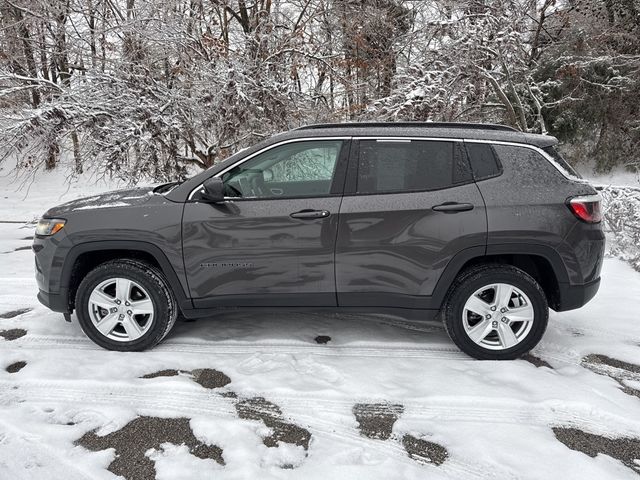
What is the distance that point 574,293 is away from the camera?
125 inches

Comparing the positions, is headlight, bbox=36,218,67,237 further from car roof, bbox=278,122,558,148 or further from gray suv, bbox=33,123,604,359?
car roof, bbox=278,122,558,148

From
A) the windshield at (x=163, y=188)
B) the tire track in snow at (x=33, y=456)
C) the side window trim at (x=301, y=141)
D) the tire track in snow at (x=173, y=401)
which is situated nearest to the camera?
the tire track in snow at (x=33, y=456)

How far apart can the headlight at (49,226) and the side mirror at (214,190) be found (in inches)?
46.5

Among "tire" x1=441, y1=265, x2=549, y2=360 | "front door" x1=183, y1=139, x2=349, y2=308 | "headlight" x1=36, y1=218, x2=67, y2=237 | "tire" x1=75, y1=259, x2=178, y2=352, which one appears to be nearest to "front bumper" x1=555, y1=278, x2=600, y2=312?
"tire" x1=441, y1=265, x2=549, y2=360

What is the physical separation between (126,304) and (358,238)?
190cm

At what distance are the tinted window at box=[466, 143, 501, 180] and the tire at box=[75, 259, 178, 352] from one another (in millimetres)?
2551

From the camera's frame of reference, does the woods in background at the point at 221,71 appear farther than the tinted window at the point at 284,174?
Yes

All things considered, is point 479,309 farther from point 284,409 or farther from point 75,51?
point 75,51

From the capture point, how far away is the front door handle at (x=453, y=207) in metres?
3.11

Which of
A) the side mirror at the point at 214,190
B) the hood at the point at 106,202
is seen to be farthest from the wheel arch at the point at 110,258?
the side mirror at the point at 214,190

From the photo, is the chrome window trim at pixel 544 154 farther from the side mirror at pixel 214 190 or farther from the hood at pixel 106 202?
the hood at pixel 106 202

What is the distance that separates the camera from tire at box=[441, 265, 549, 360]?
10.4 ft

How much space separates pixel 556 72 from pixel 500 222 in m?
11.8

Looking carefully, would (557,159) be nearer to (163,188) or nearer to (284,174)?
(284,174)
